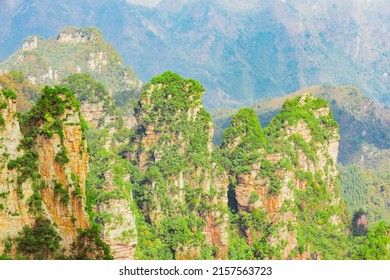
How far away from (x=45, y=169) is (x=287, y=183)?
20470 millimetres

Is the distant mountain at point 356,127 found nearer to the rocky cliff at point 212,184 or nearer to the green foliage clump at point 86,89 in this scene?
the green foliage clump at point 86,89

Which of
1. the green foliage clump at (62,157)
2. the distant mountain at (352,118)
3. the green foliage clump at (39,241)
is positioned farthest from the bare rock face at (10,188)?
the distant mountain at (352,118)

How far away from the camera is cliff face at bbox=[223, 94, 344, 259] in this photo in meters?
38.5

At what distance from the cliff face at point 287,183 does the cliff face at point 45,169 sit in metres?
18.0

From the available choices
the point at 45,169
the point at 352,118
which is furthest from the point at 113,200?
the point at 352,118

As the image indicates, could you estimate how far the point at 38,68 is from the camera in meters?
99.8

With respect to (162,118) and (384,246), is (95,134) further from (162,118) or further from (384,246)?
(384,246)

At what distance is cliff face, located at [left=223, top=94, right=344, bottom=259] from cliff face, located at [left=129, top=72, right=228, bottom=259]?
1.66 metres

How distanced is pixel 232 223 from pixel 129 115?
33364 mm

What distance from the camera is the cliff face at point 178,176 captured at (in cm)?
3497

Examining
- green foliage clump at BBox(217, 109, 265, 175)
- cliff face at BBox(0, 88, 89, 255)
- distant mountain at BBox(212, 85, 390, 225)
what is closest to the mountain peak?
distant mountain at BBox(212, 85, 390, 225)

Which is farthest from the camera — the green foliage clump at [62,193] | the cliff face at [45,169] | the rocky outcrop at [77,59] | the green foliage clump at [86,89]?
the rocky outcrop at [77,59]

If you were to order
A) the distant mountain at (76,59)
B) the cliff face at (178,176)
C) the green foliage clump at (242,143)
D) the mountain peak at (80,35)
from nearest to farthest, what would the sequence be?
the cliff face at (178,176) → the green foliage clump at (242,143) → the distant mountain at (76,59) → the mountain peak at (80,35)

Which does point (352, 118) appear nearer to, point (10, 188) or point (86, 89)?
point (86, 89)
